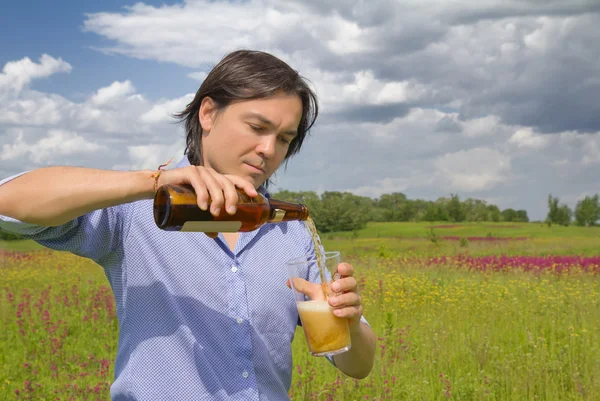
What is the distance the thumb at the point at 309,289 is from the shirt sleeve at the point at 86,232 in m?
0.57

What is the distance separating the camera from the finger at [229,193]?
1327 mm

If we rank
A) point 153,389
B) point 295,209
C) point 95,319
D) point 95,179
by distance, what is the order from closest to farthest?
1. point 95,179
2. point 153,389
3. point 295,209
4. point 95,319

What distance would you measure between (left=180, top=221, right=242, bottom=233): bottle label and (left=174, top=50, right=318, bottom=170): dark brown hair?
22.0 inches

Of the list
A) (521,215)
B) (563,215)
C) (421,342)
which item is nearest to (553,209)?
(563,215)

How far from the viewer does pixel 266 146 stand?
1846mm

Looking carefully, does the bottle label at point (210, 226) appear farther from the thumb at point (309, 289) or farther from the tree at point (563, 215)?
the tree at point (563, 215)

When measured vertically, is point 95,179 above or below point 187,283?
above

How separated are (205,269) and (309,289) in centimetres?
35

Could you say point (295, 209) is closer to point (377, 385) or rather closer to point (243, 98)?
point (243, 98)

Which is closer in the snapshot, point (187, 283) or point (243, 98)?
point (187, 283)

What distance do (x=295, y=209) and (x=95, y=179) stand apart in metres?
0.71

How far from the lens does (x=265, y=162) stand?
1.89 m

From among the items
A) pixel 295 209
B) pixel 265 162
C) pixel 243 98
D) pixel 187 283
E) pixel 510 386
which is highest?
pixel 243 98

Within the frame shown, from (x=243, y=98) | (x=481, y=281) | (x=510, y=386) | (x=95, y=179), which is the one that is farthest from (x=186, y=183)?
(x=481, y=281)
